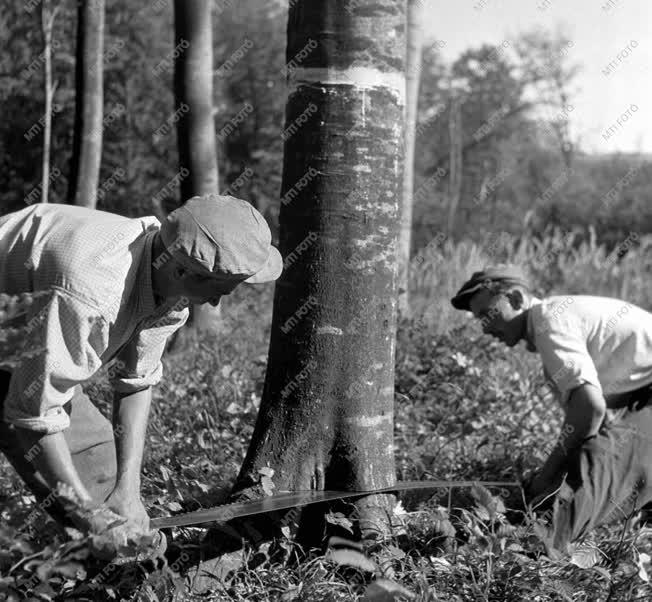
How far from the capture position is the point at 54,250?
2.78 metres

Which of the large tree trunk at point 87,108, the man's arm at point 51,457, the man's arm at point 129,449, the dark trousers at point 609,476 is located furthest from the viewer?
the large tree trunk at point 87,108

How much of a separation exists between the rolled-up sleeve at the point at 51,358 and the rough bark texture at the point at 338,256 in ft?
3.95

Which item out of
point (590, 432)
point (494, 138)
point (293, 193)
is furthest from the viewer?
point (494, 138)

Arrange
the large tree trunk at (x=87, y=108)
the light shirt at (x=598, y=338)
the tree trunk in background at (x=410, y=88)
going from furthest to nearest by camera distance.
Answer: the large tree trunk at (x=87, y=108)
the tree trunk in background at (x=410, y=88)
the light shirt at (x=598, y=338)

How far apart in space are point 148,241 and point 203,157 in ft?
21.6

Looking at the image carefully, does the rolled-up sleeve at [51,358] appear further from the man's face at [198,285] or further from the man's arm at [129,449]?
the man's arm at [129,449]

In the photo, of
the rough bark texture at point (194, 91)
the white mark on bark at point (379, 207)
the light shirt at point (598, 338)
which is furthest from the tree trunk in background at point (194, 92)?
the white mark on bark at point (379, 207)

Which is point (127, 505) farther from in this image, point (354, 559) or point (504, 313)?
point (504, 313)

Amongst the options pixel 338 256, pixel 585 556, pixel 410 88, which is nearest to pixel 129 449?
pixel 338 256

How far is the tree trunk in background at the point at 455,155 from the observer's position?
Result: 37.2 meters

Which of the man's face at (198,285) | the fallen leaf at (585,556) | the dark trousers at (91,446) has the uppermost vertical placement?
the man's face at (198,285)

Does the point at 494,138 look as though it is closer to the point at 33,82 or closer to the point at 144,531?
the point at 33,82

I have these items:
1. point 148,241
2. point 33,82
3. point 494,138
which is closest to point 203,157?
point 148,241

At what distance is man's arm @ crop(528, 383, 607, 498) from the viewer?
14.3 ft
